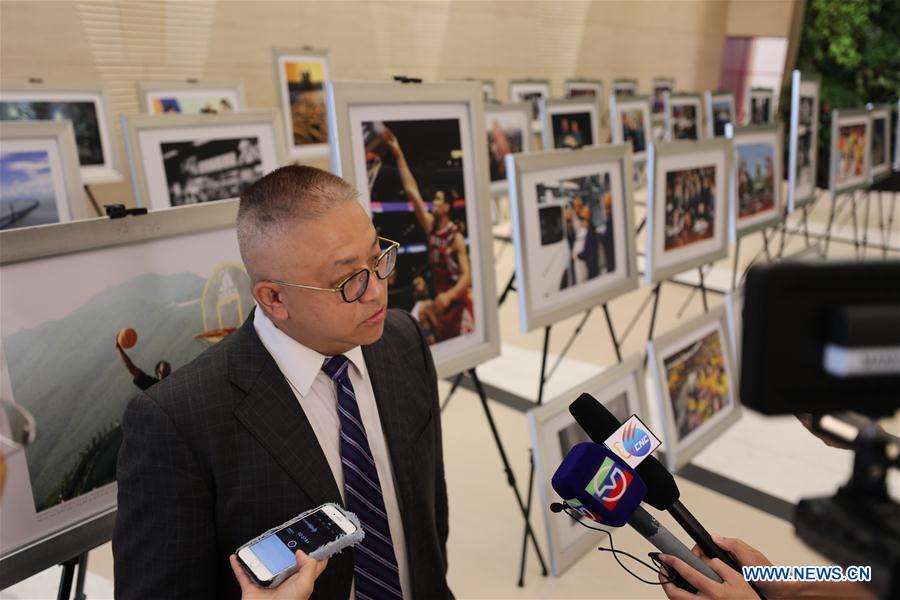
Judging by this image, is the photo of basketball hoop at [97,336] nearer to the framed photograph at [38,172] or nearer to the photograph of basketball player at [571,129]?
the framed photograph at [38,172]

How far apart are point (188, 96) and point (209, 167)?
248cm

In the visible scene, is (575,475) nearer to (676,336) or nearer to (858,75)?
(676,336)

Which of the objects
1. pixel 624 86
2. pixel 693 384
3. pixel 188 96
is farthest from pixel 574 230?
pixel 624 86

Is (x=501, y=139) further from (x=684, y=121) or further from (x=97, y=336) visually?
(x=97, y=336)

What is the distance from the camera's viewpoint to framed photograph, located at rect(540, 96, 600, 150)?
18.5 feet

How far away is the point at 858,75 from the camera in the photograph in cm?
1211

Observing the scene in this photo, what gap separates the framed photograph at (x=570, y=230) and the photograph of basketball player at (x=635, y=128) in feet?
12.9

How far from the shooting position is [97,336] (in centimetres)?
140

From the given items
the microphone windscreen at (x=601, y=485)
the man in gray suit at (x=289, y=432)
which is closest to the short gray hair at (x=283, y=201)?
the man in gray suit at (x=289, y=432)

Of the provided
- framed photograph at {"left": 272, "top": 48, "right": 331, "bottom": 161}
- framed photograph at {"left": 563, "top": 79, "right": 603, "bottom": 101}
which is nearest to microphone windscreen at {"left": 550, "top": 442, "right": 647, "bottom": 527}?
framed photograph at {"left": 272, "top": 48, "right": 331, "bottom": 161}

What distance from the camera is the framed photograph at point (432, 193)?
190 centimetres

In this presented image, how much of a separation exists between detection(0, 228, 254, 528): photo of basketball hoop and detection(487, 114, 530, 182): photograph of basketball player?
11.9 ft

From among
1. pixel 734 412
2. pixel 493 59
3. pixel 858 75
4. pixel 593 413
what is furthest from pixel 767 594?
pixel 858 75

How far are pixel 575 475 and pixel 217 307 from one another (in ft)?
3.43
